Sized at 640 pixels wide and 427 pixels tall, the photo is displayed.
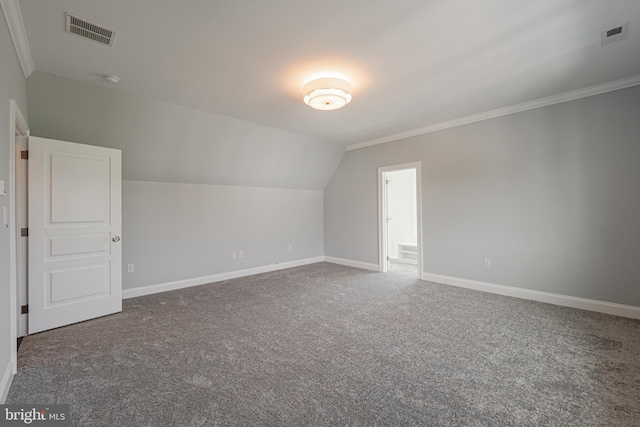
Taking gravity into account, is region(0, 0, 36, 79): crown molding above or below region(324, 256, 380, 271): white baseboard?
above

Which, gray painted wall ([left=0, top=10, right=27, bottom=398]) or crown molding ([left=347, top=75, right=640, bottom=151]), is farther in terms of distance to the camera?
crown molding ([left=347, top=75, right=640, bottom=151])

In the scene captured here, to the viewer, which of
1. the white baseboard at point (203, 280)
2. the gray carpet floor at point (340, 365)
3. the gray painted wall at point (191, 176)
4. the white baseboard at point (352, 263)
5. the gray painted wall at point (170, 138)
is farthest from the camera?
the white baseboard at point (352, 263)

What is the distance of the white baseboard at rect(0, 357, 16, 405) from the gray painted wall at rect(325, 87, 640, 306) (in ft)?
15.8

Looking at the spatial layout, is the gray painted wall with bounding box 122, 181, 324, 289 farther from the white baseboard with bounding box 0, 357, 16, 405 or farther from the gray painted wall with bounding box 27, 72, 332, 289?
the white baseboard with bounding box 0, 357, 16, 405

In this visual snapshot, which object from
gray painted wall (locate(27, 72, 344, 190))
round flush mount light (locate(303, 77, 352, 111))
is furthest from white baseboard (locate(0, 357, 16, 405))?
round flush mount light (locate(303, 77, 352, 111))

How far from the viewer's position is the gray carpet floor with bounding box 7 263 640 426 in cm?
167

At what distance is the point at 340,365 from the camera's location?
7.13 feet

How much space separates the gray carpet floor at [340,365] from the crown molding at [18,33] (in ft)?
8.22

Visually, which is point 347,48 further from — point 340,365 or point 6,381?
point 6,381

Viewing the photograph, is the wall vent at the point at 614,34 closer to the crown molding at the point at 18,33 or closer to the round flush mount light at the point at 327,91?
the round flush mount light at the point at 327,91

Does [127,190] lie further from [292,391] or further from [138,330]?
[292,391]

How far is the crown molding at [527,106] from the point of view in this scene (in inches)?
121

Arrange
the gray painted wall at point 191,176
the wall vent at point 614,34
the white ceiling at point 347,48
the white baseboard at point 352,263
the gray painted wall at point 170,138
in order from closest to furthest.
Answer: the white ceiling at point 347,48 → the wall vent at point 614,34 → the gray painted wall at point 170,138 → the gray painted wall at point 191,176 → the white baseboard at point 352,263

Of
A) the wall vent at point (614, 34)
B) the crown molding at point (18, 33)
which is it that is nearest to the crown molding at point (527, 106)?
the wall vent at point (614, 34)
